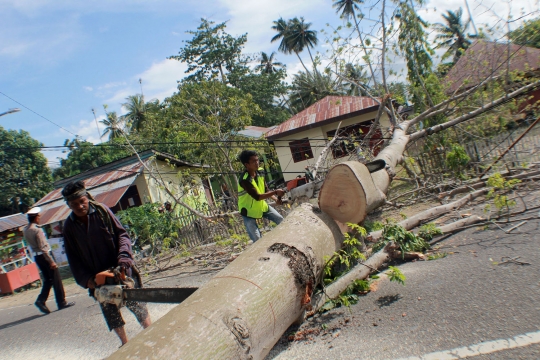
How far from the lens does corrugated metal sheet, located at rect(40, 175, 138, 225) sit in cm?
1158

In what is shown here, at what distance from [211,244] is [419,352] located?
7215mm

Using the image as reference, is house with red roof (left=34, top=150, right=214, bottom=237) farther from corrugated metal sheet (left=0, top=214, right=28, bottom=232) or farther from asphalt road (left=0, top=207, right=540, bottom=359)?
asphalt road (left=0, top=207, right=540, bottom=359)

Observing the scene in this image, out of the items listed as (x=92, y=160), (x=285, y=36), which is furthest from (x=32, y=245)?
(x=285, y=36)

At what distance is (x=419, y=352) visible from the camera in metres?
2.20

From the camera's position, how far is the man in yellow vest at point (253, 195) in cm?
438

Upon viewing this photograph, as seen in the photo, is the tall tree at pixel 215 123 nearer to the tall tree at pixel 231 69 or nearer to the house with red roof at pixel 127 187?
the house with red roof at pixel 127 187

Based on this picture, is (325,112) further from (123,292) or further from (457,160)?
(123,292)

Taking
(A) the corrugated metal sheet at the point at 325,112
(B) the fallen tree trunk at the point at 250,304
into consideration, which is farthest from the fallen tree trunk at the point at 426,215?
(A) the corrugated metal sheet at the point at 325,112

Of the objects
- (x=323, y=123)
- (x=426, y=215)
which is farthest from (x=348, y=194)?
(x=323, y=123)

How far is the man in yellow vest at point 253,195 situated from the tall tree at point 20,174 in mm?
26999

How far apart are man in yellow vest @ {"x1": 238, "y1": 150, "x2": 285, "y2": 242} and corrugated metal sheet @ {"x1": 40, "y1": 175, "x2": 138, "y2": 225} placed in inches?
305

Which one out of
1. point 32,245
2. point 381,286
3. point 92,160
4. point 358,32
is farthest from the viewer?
point 92,160

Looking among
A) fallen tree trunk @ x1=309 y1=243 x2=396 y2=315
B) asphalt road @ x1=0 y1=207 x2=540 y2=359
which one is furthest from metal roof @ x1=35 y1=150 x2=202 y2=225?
fallen tree trunk @ x1=309 y1=243 x2=396 y2=315

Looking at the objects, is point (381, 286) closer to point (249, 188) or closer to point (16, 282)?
point (249, 188)
